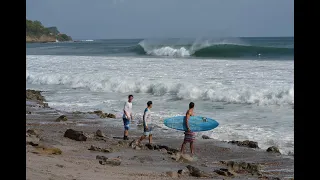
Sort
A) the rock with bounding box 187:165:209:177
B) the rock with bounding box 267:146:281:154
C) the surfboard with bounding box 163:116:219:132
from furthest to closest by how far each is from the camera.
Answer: the surfboard with bounding box 163:116:219:132 < the rock with bounding box 267:146:281:154 < the rock with bounding box 187:165:209:177

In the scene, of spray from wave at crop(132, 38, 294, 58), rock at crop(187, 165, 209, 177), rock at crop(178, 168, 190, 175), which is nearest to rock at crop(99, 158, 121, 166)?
rock at crop(178, 168, 190, 175)

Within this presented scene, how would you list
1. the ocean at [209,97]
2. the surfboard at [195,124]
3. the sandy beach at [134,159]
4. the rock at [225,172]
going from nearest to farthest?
1. the sandy beach at [134,159]
2. the rock at [225,172]
3. the surfboard at [195,124]
4. the ocean at [209,97]

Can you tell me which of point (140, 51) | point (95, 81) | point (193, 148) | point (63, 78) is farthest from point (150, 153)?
point (140, 51)

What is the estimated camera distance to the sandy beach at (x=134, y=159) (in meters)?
6.92

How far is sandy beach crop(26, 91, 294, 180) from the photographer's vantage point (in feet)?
22.7

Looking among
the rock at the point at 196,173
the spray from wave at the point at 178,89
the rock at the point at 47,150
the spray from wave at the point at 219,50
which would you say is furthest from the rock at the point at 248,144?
the spray from wave at the point at 219,50

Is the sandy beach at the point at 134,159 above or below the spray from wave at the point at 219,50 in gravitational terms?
below

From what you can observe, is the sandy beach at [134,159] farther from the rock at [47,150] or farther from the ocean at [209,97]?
the ocean at [209,97]

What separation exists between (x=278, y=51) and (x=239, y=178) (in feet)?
136

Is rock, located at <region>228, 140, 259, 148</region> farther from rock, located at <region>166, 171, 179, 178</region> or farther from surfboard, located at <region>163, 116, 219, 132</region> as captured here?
rock, located at <region>166, 171, 179, 178</region>

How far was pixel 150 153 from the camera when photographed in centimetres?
917

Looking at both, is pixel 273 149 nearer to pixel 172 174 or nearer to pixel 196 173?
pixel 196 173

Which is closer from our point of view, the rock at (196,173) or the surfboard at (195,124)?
the rock at (196,173)
